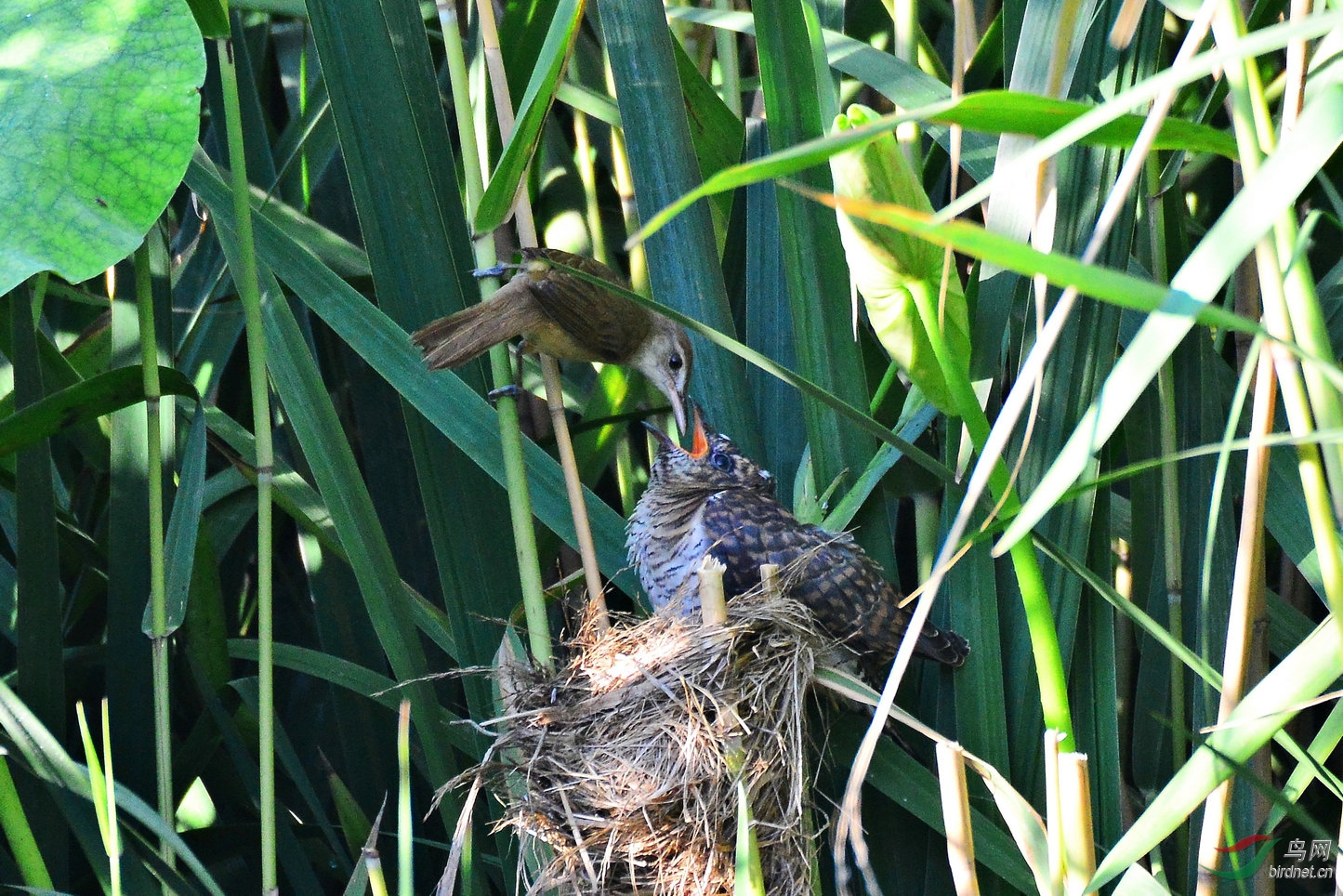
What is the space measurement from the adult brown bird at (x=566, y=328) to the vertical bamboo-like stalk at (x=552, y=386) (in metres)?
0.04

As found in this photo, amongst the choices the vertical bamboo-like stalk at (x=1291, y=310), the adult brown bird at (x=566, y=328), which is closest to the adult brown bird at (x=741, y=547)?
the adult brown bird at (x=566, y=328)

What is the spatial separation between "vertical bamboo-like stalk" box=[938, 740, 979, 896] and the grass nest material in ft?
0.82

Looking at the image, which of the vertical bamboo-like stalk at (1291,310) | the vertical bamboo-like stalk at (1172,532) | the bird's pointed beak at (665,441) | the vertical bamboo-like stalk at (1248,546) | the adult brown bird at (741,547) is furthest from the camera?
the bird's pointed beak at (665,441)

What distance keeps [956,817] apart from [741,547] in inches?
26.2

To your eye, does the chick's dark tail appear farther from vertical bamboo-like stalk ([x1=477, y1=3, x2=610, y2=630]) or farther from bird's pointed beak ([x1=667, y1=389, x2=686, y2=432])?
bird's pointed beak ([x1=667, y1=389, x2=686, y2=432])

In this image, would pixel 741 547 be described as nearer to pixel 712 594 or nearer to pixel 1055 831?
pixel 712 594

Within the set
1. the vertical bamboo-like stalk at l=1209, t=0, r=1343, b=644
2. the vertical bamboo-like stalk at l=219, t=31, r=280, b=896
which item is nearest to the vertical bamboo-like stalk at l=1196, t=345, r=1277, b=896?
the vertical bamboo-like stalk at l=1209, t=0, r=1343, b=644

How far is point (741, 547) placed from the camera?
1397 mm

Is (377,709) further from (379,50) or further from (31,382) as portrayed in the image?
(379,50)

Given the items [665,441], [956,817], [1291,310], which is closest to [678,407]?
[665,441]

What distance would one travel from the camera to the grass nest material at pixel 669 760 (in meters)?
1.01

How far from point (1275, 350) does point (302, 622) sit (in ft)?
5.54

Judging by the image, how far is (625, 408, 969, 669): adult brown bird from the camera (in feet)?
4.25

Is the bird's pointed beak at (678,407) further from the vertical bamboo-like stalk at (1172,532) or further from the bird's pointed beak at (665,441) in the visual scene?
the vertical bamboo-like stalk at (1172,532)
